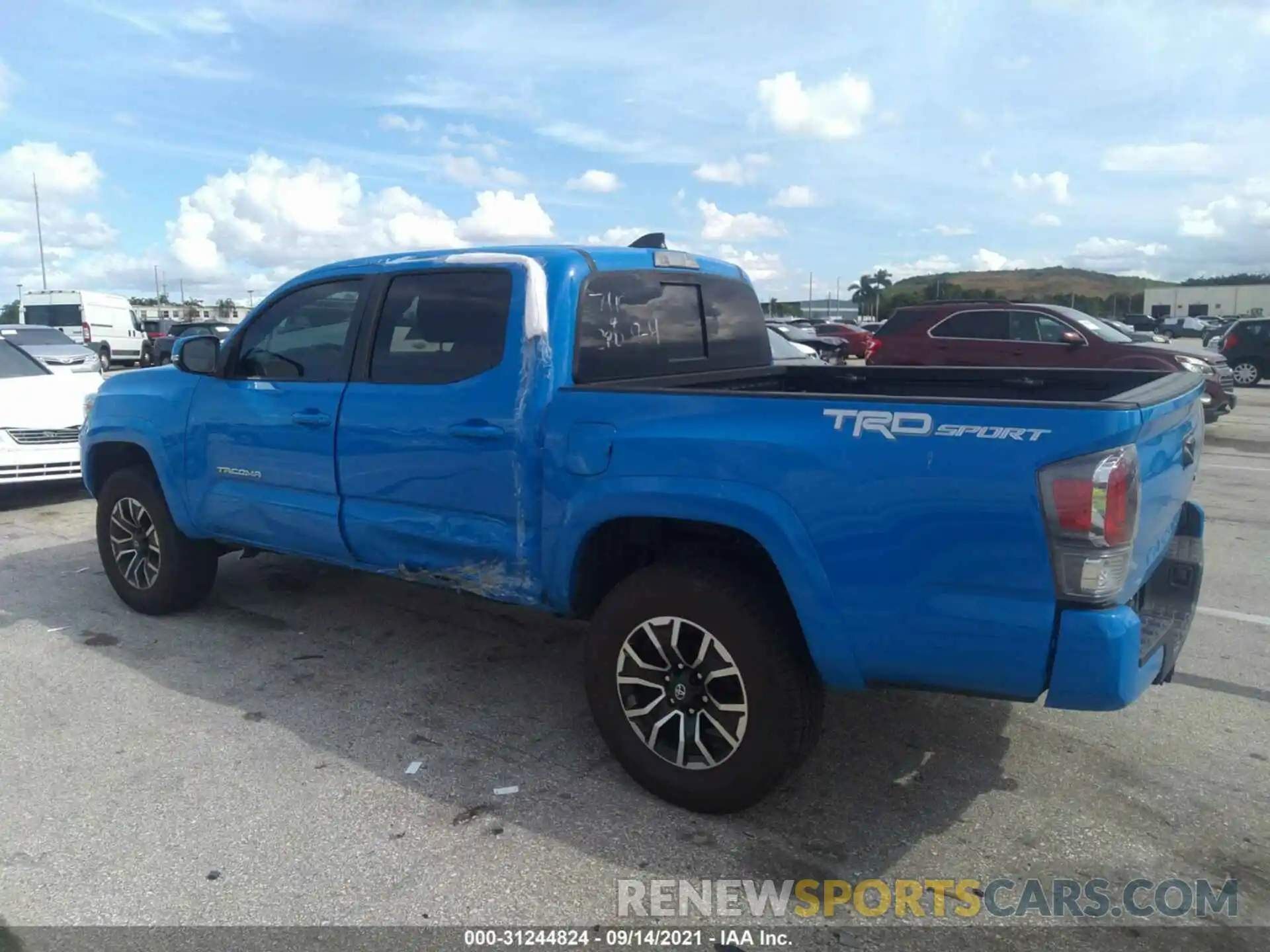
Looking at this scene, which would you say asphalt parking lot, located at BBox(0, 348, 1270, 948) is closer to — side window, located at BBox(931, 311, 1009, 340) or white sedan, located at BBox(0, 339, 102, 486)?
white sedan, located at BBox(0, 339, 102, 486)

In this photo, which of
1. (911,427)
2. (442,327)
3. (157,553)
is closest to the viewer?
(911,427)

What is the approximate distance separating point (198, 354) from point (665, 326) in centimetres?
237

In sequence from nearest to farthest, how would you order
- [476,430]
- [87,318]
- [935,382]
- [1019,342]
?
[476,430], [935,382], [1019,342], [87,318]

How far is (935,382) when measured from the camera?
4520 mm

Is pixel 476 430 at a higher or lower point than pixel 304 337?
lower

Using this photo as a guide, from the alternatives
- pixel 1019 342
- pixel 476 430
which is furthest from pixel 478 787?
pixel 1019 342

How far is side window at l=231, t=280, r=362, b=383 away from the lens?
4.36 metres

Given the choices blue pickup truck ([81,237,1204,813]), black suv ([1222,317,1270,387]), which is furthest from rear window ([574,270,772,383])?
black suv ([1222,317,1270,387])

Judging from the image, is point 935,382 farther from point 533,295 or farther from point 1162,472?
point 533,295

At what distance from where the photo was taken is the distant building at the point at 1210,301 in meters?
83.6

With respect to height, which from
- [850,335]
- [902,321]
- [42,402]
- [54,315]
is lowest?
[42,402]

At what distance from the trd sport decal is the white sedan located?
26.2ft

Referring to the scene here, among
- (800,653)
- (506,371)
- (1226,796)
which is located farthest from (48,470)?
(1226,796)

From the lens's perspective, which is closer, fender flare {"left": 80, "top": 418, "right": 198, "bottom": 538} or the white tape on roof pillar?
the white tape on roof pillar
